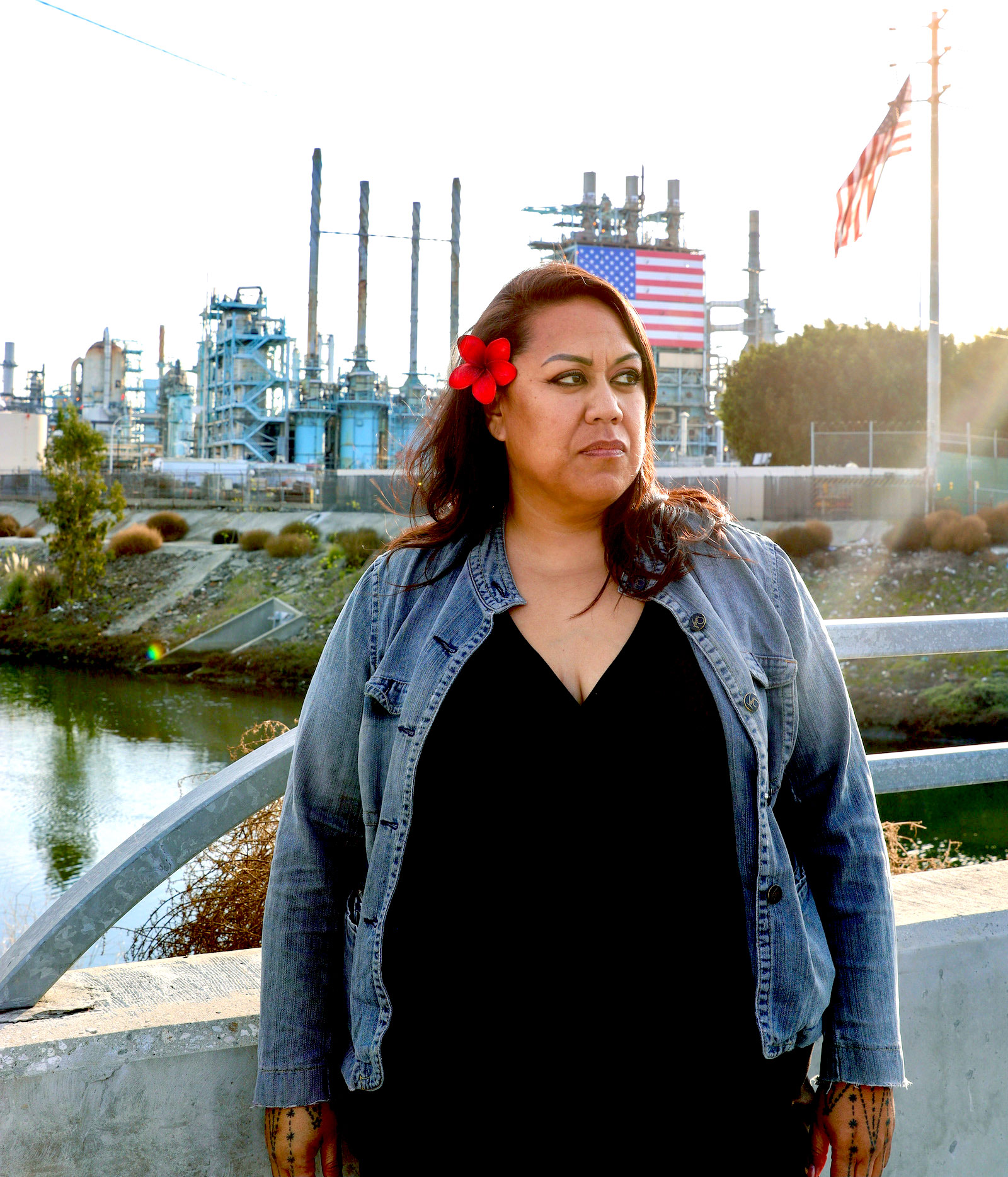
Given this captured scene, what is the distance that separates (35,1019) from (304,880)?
478 millimetres

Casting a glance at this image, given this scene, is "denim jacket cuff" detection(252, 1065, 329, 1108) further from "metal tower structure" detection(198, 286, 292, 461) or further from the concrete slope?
"metal tower structure" detection(198, 286, 292, 461)

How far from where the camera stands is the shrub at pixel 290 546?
96.0 ft

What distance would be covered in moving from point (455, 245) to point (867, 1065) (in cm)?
6119

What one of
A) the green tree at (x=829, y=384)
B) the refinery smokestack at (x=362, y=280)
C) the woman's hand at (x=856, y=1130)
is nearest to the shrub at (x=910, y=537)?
the green tree at (x=829, y=384)

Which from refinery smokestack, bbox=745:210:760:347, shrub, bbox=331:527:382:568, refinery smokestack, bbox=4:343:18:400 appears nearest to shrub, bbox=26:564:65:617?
shrub, bbox=331:527:382:568

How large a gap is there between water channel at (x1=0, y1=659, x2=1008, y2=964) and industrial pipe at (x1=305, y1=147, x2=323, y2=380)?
1418 inches

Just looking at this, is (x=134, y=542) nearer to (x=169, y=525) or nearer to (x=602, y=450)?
(x=169, y=525)

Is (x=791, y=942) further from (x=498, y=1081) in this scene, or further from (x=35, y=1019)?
(x=35, y=1019)

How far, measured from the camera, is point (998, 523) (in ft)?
68.7

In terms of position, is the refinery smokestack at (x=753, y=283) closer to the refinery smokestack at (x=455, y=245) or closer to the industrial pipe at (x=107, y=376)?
the refinery smokestack at (x=455, y=245)

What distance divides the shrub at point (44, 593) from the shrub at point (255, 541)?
4807mm

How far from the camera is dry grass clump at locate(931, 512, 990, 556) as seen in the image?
2053 cm

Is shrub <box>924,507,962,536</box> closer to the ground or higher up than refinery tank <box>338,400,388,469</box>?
closer to the ground

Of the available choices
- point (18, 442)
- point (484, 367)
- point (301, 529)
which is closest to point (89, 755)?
point (484, 367)
